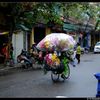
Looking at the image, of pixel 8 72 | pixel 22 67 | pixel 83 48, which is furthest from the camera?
pixel 8 72

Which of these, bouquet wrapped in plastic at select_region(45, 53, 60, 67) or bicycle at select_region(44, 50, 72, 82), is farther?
bicycle at select_region(44, 50, 72, 82)

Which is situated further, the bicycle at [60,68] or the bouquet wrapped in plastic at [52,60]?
the bicycle at [60,68]

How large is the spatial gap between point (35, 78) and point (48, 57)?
0.63 m

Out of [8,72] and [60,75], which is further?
[8,72]

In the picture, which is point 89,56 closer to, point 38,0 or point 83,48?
point 83,48

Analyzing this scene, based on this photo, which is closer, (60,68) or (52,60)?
(52,60)

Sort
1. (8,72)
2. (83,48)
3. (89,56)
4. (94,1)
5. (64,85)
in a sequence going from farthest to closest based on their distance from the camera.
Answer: (8,72), (64,85), (89,56), (83,48), (94,1)

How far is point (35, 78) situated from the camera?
26.9 ft

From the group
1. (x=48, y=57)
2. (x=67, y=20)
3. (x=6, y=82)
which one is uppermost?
(x=67, y=20)

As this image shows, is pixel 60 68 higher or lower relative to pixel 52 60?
lower

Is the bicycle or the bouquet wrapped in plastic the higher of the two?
the bouquet wrapped in plastic

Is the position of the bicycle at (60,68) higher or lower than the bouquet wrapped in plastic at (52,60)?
lower

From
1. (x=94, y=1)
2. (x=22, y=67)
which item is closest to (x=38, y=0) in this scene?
(x=94, y=1)

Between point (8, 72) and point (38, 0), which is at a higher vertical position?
point (38, 0)
